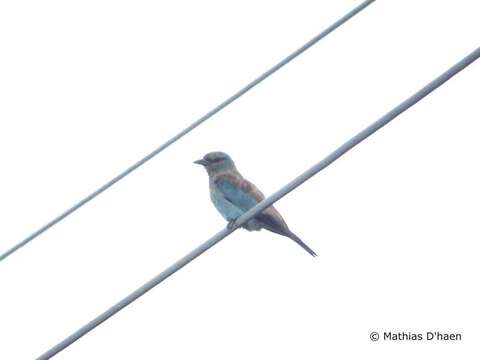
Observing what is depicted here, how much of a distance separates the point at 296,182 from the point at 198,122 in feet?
4.93

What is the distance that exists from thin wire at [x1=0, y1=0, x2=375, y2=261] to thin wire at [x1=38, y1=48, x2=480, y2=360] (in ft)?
3.23

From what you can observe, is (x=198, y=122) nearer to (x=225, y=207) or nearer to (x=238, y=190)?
(x=225, y=207)

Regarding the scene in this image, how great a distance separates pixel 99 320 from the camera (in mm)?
4656

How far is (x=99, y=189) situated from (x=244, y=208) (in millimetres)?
3139

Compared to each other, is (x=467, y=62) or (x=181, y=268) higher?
(x=467, y=62)

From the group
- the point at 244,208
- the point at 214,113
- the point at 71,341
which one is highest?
the point at 244,208

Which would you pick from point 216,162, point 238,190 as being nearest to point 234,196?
point 238,190

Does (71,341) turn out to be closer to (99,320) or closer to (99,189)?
(99,320)

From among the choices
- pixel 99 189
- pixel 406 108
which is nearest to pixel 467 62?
pixel 406 108

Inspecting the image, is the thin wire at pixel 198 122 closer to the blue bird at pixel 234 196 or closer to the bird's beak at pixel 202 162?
the blue bird at pixel 234 196

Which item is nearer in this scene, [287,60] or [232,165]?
[287,60]

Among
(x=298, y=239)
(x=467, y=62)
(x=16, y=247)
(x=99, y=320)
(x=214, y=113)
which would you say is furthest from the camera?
(x=298, y=239)

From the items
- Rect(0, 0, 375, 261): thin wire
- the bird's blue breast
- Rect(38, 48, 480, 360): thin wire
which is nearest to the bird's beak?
the bird's blue breast

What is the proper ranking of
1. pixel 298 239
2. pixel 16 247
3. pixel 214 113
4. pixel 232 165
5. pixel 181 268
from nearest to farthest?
1. pixel 181 268
2. pixel 16 247
3. pixel 214 113
4. pixel 298 239
5. pixel 232 165
